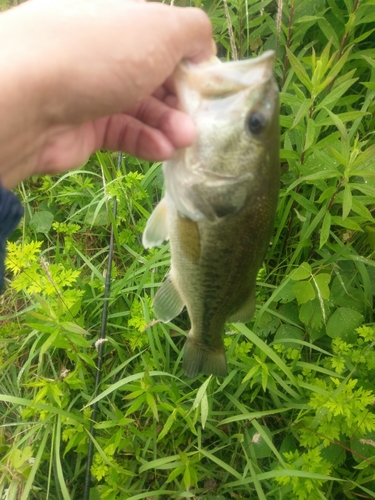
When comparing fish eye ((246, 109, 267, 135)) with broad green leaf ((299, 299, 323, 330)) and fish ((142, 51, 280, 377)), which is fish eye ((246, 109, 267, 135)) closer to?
fish ((142, 51, 280, 377))

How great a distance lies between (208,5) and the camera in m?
3.23

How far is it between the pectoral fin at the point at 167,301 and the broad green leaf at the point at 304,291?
0.86 m

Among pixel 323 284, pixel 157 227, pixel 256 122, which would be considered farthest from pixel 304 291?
pixel 256 122

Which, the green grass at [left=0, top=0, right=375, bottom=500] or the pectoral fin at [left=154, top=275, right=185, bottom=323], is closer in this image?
the pectoral fin at [left=154, top=275, right=185, bottom=323]

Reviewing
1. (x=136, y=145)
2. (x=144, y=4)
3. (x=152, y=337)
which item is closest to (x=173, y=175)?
(x=136, y=145)

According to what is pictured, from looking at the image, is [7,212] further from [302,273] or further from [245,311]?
[302,273]

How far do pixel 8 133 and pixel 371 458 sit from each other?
2459 mm

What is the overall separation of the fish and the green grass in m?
0.68

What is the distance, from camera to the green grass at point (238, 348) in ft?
7.50

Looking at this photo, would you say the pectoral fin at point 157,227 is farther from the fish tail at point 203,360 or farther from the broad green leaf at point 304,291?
the broad green leaf at point 304,291

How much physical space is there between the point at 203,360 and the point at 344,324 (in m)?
1.08

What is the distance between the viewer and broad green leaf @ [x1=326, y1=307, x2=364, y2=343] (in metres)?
2.66

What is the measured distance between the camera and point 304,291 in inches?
99.1

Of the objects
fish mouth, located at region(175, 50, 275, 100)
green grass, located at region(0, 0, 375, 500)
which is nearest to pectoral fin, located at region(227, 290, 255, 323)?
green grass, located at region(0, 0, 375, 500)
